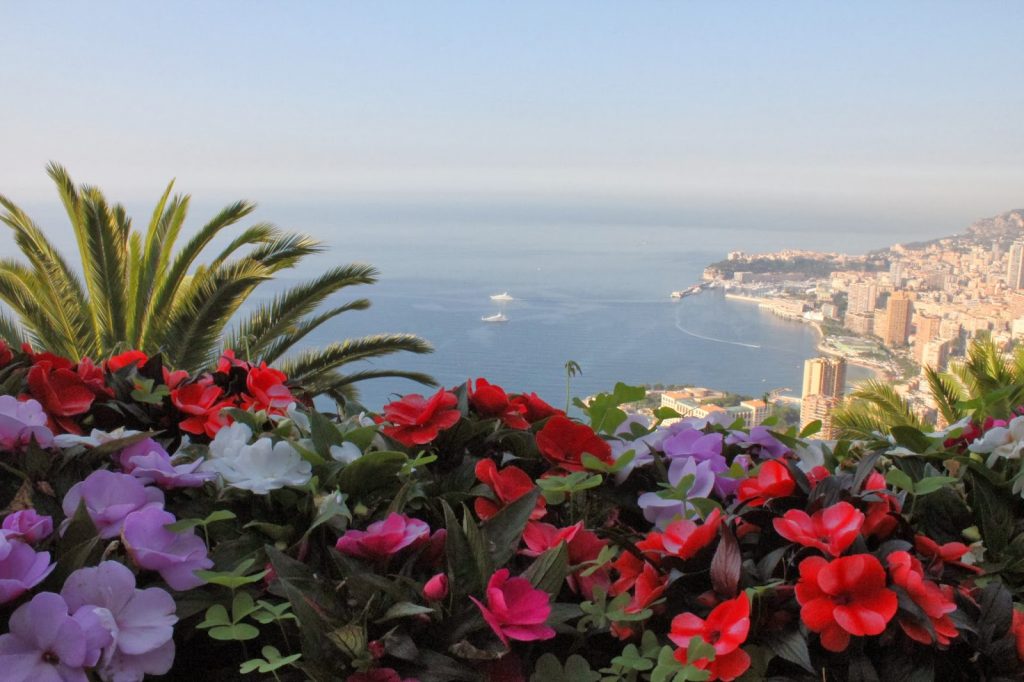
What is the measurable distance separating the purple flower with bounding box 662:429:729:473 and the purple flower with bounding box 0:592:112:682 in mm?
625

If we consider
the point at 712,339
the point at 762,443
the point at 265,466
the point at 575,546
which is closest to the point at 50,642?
the point at 265,466

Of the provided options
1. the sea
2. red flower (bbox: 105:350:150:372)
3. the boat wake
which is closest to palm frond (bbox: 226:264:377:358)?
the sea

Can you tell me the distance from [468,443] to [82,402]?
0.50 m

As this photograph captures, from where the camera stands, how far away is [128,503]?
0.74m

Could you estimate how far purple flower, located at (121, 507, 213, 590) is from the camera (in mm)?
674

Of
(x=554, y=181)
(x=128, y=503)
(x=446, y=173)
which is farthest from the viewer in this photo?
(x=446, y=173)

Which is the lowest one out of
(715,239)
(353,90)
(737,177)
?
(715,239)

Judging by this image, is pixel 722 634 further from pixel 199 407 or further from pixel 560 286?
pixel 560 286

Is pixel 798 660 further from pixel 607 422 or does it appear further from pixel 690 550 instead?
pixel 607 422

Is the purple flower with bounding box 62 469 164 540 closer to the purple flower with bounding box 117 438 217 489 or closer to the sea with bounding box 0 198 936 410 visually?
the purple flower with bounding box 117 438 217 489

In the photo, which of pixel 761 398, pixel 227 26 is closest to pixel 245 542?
pixel 761 398

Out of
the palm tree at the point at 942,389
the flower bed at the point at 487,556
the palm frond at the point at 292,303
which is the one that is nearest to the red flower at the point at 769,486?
the flower bed at the point at 487,556

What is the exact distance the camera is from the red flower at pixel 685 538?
71cm

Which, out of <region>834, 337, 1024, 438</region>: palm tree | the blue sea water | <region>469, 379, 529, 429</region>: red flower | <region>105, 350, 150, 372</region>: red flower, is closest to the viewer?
<region>469, 379, 529, 429</region>: red flower
